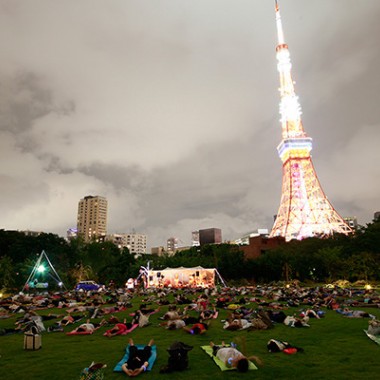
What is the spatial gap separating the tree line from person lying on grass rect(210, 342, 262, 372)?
35929 millimetres

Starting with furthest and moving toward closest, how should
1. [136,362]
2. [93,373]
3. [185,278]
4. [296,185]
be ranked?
[296,185] → [185,278] → [136,362] → [93,373]

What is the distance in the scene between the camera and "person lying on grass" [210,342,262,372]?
6.34 m

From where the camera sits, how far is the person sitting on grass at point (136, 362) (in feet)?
20.6

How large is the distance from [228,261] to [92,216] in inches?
6107

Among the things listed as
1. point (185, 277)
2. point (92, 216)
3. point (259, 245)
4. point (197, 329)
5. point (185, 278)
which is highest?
point (92, 216)

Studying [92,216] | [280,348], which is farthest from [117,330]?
[92,216]

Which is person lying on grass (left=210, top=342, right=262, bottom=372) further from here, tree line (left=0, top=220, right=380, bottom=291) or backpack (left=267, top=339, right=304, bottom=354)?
tree line (left=0, top=220, right=380, bottom=291)

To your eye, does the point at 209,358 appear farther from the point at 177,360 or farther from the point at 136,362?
the point at 136,362

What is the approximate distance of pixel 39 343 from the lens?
28.3 ft

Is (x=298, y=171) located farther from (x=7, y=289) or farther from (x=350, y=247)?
(x=7, y=289)

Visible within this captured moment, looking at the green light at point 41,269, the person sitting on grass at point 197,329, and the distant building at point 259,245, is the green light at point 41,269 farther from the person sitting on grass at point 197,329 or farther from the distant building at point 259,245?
the distant building at point 259,245

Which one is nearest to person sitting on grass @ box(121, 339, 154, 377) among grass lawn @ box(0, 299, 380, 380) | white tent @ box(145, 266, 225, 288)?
grass lawn @ box(0, 299, 380, 380)

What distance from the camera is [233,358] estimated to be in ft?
21.6

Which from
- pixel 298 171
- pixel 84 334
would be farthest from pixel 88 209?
pixel 84 334
